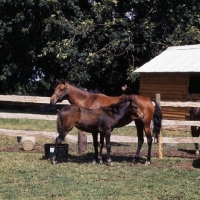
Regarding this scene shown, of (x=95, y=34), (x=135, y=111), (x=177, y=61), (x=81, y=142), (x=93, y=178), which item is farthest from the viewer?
(x=95, y=34)

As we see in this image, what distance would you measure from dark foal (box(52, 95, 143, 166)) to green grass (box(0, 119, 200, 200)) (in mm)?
673

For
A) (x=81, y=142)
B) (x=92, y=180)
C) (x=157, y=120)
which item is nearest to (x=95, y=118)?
(x=157, y=120)

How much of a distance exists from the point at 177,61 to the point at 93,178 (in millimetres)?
13439

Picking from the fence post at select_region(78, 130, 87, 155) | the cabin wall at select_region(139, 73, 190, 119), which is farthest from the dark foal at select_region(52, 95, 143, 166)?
the cabin wall at select_region(139, 73, 190, 119)

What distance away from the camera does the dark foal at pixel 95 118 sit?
9.84 m

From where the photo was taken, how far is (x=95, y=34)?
24031 mm

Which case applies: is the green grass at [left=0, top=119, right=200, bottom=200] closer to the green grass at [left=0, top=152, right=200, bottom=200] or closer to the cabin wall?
the green grass at [left=0, top=152, right=200, bottom=200]

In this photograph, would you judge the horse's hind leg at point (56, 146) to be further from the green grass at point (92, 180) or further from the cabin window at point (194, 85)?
the cabin window at point (194, 85)

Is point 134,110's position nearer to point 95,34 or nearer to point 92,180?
point 92,180

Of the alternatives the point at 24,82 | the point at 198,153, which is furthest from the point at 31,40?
the point at 198,153

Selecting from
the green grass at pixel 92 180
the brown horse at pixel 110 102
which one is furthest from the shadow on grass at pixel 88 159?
the brown horse at pixel 110 102

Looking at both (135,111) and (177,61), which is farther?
(177,61)

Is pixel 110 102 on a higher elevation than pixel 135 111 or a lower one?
higher

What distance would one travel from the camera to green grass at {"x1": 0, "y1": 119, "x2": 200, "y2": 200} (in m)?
7.14
